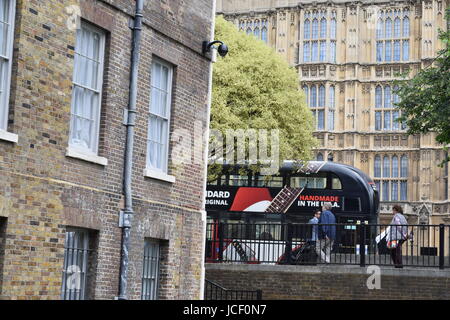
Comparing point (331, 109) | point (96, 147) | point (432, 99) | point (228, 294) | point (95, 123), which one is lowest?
point (228, 294)

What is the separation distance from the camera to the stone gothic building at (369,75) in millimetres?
58688

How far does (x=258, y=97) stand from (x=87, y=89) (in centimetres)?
2725

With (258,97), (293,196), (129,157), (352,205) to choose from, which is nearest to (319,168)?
(293,196)

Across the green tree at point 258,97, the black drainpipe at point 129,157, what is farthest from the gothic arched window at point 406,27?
the black drainpipe at point 129,157

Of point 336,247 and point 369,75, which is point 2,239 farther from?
point 369,75

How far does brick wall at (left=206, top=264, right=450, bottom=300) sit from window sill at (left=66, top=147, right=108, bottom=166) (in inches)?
338

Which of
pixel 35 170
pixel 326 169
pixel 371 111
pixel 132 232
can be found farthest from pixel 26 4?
pixel 371 111

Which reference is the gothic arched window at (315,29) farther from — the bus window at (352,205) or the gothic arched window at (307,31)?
the bus window at (352,205)

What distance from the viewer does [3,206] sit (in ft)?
40.7

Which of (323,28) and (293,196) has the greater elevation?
(323,28)

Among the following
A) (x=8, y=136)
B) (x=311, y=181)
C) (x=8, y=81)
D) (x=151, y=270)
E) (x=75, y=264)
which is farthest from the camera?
(x=311, y=181)

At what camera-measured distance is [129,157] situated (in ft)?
50.4
